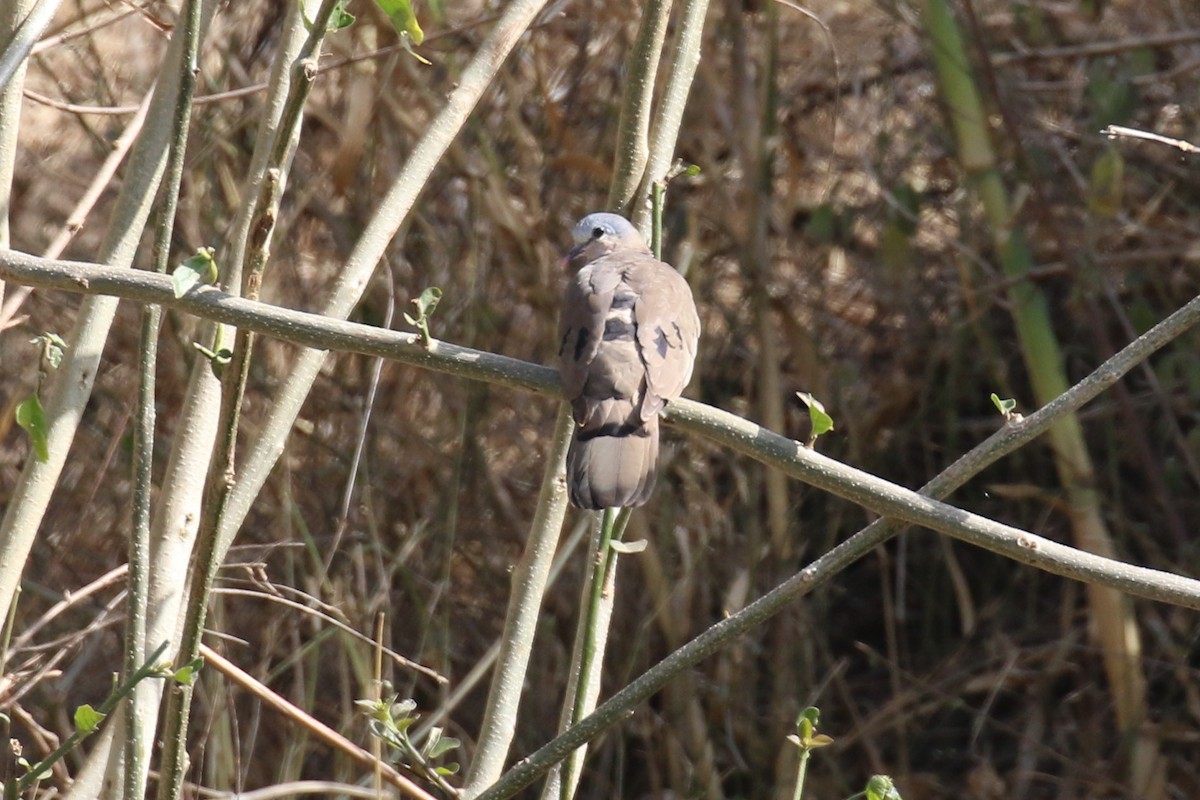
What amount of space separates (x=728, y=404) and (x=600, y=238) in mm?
1938

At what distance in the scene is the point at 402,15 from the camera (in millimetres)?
1691

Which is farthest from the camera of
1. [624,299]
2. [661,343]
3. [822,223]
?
[822,223]

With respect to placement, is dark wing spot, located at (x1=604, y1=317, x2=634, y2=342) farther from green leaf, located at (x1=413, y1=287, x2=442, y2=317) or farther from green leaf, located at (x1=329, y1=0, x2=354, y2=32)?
green leaf, located at (x1=329, y1=0, x2=354, y2=32)

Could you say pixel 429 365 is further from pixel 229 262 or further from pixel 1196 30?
pixel 1196 30

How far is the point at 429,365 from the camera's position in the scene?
5.80 ft

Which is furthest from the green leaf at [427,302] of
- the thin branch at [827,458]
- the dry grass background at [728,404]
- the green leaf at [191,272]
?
the dry grass background at [728,404]

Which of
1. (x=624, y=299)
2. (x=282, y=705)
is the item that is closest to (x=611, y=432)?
(x=624, y=299)

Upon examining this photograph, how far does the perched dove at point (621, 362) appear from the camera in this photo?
2.16 meters

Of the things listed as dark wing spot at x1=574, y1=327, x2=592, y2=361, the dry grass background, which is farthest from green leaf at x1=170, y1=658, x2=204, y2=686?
the dry grass background

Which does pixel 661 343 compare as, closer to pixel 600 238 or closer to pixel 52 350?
pixel 600 238

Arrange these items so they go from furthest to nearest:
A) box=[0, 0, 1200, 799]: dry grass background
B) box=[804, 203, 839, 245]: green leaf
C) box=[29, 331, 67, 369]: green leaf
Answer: box=[804, 203, 839, 245]: green leaf → box=[0, 0, 1200, 799]: dry grass background → box=[29, 331, 67, 369]: green leaf

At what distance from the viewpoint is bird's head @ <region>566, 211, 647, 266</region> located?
2643mm

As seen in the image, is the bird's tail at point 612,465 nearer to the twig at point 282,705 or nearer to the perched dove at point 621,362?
the perched dove at point 621,362

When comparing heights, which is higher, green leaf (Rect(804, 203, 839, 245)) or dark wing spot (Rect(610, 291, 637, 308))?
green leaf (Rect(804, 203, 839, 245))
